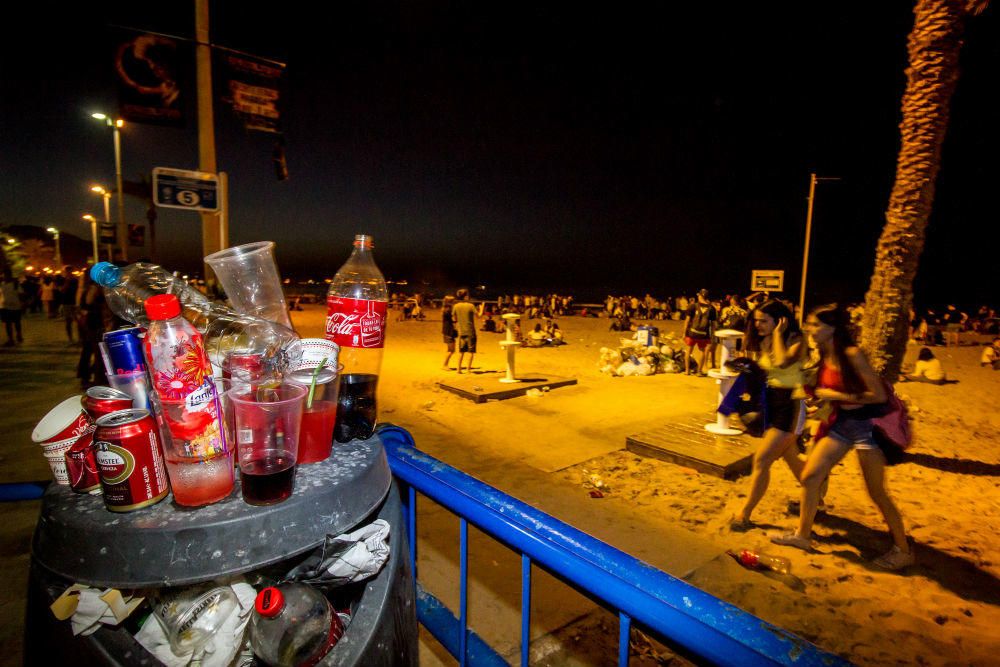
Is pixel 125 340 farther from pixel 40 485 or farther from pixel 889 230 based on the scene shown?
pixel 889 230

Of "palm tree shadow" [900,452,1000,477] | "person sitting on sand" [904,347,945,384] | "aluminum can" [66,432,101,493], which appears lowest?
"palm tree shadow" [900,452,1000,477]

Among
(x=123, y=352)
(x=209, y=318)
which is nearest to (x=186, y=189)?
(x=209, y=318)

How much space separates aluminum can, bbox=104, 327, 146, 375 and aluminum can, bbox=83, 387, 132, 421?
0.13 metres

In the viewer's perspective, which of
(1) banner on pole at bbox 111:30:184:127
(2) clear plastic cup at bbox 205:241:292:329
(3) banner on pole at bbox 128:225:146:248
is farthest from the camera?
(3) banner on pole at bbox 128:225:146:248

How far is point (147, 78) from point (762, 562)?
28.3 ft

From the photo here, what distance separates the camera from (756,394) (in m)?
4.70

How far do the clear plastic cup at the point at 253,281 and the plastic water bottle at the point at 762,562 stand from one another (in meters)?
4.08

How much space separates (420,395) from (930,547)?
26.6ft

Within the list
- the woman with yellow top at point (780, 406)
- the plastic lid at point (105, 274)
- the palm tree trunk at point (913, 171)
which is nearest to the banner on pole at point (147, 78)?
the plastic lid at point (105, 274)

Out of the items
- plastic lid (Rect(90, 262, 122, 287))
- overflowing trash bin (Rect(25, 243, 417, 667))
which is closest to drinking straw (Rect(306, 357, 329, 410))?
overflowing trash bin (Rect(25, 243, 417, 667))

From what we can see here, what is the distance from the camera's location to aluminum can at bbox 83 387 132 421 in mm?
1307

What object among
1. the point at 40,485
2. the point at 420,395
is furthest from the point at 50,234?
the point at 40,485

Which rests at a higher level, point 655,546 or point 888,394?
point 888,394

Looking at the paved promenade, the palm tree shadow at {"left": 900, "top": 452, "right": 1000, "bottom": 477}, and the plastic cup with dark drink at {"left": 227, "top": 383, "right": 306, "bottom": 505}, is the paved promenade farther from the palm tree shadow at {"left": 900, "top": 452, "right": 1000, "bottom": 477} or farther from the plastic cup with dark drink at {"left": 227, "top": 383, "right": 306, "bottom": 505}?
the palm tree shadow at {"left": 900, "top": 452, "right": 1000, "bottom": 477}
